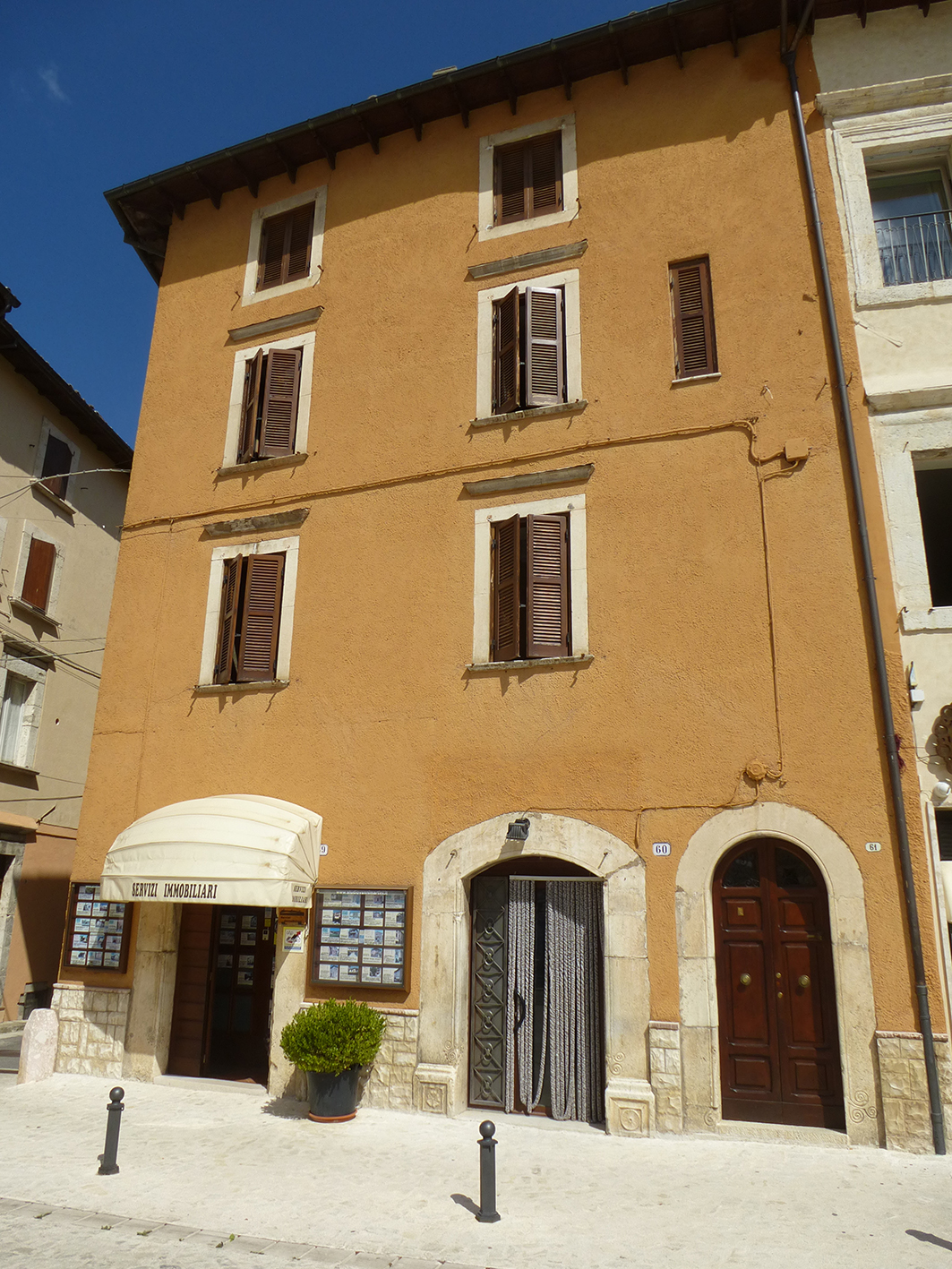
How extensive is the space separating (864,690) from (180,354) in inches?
460

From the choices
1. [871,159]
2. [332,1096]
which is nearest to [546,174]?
[871,159]

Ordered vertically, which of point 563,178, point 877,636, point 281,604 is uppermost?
point 563,178

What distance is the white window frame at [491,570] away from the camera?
1130 centimetres

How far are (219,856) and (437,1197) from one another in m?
4.63

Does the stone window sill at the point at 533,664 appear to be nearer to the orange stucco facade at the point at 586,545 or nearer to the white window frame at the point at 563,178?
the orange stucco facade at the point at 586,545

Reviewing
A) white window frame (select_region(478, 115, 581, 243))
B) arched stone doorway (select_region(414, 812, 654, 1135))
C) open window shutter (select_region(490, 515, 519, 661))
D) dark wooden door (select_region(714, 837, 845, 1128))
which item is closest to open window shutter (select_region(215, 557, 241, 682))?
open window shutter (select_region(490, 515, 519, 661))

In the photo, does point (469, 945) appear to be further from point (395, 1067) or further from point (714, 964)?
point (714, 964)

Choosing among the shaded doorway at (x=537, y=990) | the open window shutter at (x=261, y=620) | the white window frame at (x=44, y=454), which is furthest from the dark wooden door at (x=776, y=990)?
the white window frame at (x=44, y=454)

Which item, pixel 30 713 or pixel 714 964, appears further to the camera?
pixel 30 713

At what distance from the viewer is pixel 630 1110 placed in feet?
31.4

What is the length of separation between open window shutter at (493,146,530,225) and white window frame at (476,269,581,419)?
1.22 metres

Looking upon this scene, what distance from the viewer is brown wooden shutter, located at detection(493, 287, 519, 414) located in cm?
1246

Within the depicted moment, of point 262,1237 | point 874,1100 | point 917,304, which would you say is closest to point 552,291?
point 917,304

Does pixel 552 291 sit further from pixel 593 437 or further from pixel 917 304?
pixel 917 304
